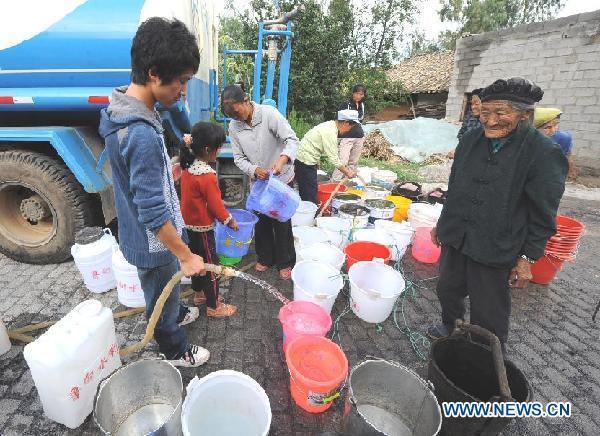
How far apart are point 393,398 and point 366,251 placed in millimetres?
1899

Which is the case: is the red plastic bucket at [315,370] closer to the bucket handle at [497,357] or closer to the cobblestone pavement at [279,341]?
the cobblestone pavement at [279,341]

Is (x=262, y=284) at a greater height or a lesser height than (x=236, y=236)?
greater

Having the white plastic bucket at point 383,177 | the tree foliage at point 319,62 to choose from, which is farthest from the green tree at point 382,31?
the white plastic bucket at point 383,177

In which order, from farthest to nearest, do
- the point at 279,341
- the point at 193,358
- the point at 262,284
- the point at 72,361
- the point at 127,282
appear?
1. the point at 127,282
2. the point at 279,341
3. the point at 262,284
4. the point at 193,358
5. the point at 72,361

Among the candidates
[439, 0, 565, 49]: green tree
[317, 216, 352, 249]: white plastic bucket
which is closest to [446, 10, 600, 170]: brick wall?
[317, 216, 352, 249]: white plastic bucket

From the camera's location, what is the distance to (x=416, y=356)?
2.92 metres

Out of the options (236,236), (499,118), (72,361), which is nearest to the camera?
(72,361)

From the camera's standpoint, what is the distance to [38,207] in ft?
12.3

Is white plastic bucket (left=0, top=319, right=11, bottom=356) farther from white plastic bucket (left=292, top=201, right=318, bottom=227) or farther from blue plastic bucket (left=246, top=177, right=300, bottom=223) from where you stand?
white plastic bucket (left=292, top=201, right=318, bottom=227)

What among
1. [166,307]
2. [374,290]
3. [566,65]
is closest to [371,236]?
[374,290]

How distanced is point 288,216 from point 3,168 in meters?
3.07

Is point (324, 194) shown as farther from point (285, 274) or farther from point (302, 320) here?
point (302, 320)

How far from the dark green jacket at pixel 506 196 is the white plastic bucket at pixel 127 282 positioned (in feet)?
9.18

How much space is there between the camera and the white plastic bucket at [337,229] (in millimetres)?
4238
